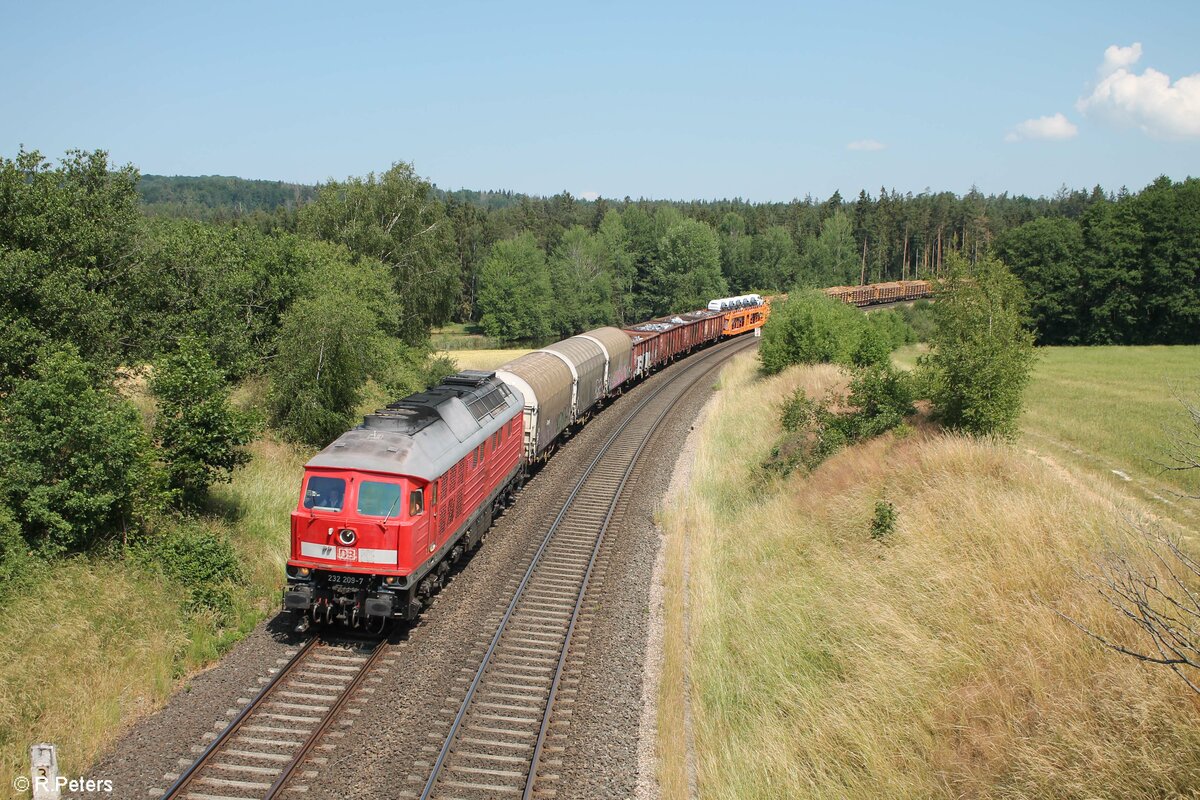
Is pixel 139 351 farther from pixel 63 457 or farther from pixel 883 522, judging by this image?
pixel 883 522

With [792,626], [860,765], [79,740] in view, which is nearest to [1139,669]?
[860,765]

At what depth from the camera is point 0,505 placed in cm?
1462

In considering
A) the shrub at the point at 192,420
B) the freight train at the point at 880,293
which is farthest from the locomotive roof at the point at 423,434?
the freight train at the point at 880,293

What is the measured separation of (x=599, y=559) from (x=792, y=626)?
6082 millimetres

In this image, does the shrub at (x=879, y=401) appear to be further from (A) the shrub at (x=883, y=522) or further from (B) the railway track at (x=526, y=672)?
(B) the railway track at (x=526, y=672)

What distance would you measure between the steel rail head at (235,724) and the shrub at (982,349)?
62.6 ft

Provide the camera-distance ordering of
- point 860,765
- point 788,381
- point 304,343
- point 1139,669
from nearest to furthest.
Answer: point 1139,669, point 860,765, point 304,343, point 788,381

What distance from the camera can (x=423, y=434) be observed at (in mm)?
16641

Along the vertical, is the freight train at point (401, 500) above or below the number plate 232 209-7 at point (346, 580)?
above

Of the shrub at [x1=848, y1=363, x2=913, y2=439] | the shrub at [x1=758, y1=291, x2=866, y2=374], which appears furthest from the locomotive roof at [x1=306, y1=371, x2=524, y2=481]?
the shrub at [x1=758, y1=291, x2=866, y2=374]

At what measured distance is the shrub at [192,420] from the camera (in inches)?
732

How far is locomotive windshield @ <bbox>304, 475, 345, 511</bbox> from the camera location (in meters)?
15.1

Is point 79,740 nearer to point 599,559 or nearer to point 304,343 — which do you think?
point 599,559

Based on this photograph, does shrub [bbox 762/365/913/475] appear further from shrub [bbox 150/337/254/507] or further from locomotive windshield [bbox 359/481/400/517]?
shrub [bbox 150/337/254/507]
